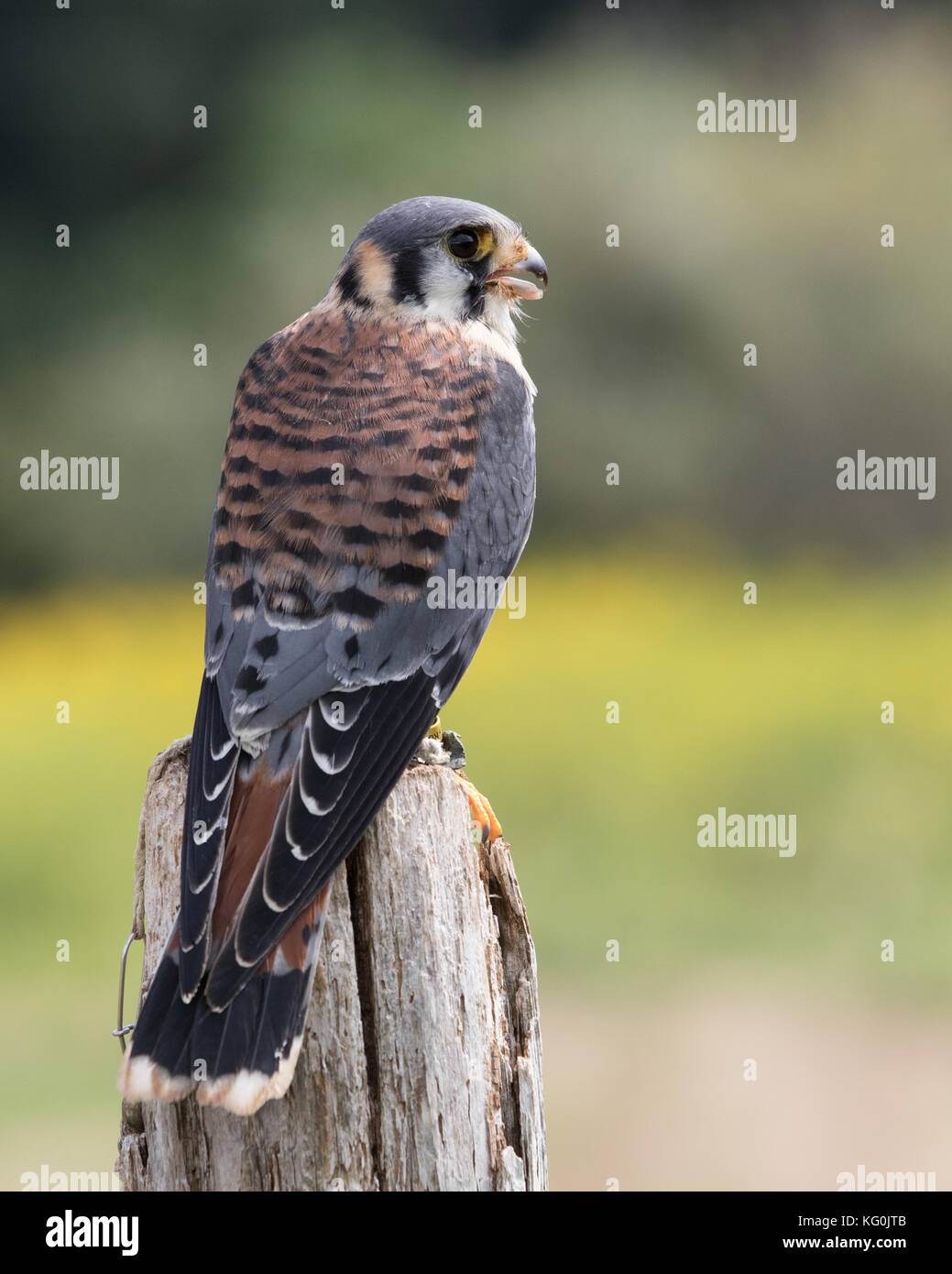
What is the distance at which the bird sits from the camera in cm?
196

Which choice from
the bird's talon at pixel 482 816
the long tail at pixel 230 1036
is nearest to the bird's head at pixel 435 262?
the bird's talon at pixel 482 816

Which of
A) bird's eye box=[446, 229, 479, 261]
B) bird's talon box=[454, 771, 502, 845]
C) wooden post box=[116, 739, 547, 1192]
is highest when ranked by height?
bird's eye box=[446, 229, 479, 261]

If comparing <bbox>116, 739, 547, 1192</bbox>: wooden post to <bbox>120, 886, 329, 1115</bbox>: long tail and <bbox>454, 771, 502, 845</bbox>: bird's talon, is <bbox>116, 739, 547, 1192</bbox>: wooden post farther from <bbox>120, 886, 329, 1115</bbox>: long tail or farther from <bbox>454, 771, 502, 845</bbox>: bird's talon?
<bbox>454, 771, 502, 845</bbox>: bird's talon

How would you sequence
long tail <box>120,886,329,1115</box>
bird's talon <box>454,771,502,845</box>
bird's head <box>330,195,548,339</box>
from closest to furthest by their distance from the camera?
long tail <box>120,886,329,1115</box> → bird's talon <box>454,771,502,845</box> → bird's head <box>330,195,548,339</box>

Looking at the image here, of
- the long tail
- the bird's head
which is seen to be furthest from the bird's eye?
the long tail

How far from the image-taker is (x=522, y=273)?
9.73ft

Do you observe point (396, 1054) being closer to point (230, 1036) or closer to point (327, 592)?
point (230, 1036)

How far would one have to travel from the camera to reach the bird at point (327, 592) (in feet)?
6.42

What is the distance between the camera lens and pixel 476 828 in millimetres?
2498

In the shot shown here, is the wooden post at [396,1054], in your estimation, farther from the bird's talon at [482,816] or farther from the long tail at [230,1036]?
the bird's talon at [482,816]

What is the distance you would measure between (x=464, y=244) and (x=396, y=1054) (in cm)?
173

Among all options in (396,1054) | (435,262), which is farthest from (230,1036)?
(435,262)

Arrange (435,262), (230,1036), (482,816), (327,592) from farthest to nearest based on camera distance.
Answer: (435,262) < (482,816) < (327,592) < (230,1036)

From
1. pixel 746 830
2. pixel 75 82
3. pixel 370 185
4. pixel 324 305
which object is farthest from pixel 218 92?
pixel 324 305
